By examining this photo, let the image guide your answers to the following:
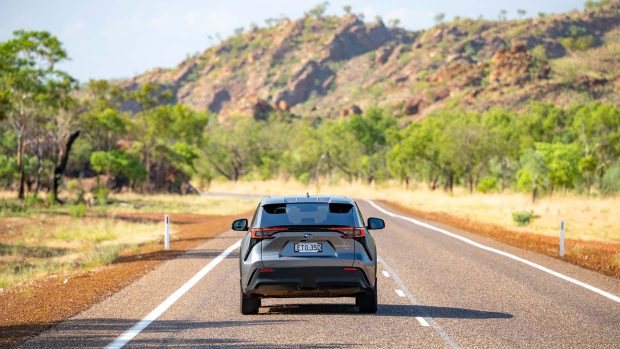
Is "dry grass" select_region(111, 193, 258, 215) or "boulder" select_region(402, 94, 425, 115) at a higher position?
"boulder" select_region(402, 94, 425, 115)

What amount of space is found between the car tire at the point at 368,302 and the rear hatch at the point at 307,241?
777 millimetres

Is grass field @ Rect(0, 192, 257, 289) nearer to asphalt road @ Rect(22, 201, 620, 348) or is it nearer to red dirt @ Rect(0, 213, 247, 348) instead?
red dirt @ Rect(0, 213, 247, 348)

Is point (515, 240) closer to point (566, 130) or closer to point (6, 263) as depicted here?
point (6, 263)

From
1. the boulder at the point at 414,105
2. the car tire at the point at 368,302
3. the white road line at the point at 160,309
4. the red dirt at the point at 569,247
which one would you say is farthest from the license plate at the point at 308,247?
the boulder at the point at 414,105

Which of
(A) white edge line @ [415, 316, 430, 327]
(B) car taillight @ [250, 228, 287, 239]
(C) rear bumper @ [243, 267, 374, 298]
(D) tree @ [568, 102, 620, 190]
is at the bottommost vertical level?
(A) white edge line @ [415, 316, 430, 327]

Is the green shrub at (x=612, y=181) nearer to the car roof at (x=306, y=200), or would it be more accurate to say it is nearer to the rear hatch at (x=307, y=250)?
the car roof at (x=306, y=200)

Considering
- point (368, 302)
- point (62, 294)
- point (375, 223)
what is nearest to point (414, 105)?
point (62, 294)

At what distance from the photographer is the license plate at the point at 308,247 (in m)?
10.3

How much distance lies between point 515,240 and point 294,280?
1801cm

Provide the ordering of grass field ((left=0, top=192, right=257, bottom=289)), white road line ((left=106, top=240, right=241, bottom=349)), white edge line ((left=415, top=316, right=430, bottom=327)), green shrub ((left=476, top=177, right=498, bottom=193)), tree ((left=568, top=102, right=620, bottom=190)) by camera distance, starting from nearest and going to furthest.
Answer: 1. white road line ((left=106, top=240, right=241, bottom=349))
2. white edge line ((left=415, top=316, right=430, bottom=327))
3. grass field ((left=0, top=192, right=257, bottom=289))
4. green shrub ((left=476, top=177, right=498, bottom=193))
5. tree ((left=568, top=102, right=620, bottom=190))

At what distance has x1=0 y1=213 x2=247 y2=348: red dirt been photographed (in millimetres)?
10315

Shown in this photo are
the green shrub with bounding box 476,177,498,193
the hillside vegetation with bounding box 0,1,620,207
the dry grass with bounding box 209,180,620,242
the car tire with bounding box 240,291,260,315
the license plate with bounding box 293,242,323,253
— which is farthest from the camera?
the green shrub with bounding box 476,177,498,193

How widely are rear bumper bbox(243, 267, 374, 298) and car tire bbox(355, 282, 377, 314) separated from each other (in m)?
0.49

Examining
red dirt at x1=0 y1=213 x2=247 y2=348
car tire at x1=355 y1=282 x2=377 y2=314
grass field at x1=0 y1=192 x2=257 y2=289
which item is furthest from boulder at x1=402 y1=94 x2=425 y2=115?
car tire at x1=355 y1=282 x2=377 y2=314
